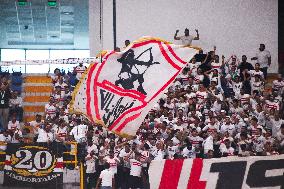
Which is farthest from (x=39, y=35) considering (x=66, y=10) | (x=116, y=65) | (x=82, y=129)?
(x=116, y=65)

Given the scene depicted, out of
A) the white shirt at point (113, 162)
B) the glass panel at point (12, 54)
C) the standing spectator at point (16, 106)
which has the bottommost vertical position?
the white shirt at point (113, 162)

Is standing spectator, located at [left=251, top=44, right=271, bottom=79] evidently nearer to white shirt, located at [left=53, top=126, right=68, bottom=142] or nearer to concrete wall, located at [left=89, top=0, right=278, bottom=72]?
concrete wall, located at [left=89, top=0, right=278, bottom=72]

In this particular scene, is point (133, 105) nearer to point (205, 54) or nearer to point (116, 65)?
point (116, 65)

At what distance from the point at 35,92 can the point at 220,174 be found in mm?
16758

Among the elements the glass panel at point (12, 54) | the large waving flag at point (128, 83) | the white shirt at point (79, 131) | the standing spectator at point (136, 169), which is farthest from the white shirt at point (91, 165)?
the glass panel at point (12, 54)

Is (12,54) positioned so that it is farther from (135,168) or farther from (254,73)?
(135,168)

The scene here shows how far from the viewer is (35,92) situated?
22.3m

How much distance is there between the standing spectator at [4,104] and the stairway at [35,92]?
5.85 feet

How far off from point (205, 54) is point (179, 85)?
7.05ft

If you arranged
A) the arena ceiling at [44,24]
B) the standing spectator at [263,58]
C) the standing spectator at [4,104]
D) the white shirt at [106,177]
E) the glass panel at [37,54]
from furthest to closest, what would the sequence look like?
the glass panel at [37,54], the arena ceiling at [44,24], the standing spectator at [263,58], the standing spectator at [4,104], the white shirt at [106,177]

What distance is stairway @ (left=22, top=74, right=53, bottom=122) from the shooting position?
2183 centimetres

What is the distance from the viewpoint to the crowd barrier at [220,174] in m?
6.30

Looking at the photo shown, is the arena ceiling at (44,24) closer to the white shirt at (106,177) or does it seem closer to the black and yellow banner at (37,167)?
the black and yellow banner at (37,167)

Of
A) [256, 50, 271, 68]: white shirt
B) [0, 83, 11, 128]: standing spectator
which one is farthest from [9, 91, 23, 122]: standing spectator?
[256, 50, 271, 68]: white shirt
